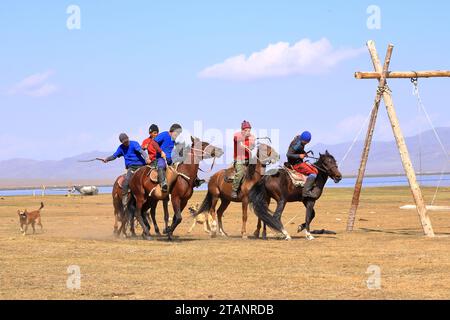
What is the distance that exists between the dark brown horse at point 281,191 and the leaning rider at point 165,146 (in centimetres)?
241

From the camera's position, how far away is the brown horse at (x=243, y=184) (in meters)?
21.7

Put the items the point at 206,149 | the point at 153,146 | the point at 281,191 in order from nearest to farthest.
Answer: the point at 153,146 → the point at 206,149 → the point at 281,191

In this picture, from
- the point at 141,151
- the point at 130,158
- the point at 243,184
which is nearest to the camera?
the point at 243,184

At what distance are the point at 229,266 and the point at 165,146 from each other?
6.53 metres

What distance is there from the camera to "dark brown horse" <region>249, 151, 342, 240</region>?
70.9ft

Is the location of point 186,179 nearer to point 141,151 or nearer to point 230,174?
point 230,174

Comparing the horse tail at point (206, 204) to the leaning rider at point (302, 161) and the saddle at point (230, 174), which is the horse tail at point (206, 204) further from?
the leaning rider at point (302, 161)

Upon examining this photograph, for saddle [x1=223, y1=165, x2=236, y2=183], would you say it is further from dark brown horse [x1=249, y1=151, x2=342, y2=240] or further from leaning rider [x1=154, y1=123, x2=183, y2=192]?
leaning rider [x1=154, y1=123, x2=183, y2=192]

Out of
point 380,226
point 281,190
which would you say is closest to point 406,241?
point 281,190

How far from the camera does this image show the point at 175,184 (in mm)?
20984

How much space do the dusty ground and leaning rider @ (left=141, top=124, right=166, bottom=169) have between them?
84.3 inches

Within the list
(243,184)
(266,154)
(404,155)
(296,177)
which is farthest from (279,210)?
(404,155)

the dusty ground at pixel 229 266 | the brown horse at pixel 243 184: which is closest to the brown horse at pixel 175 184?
the dusty ground at pixel 229 266
